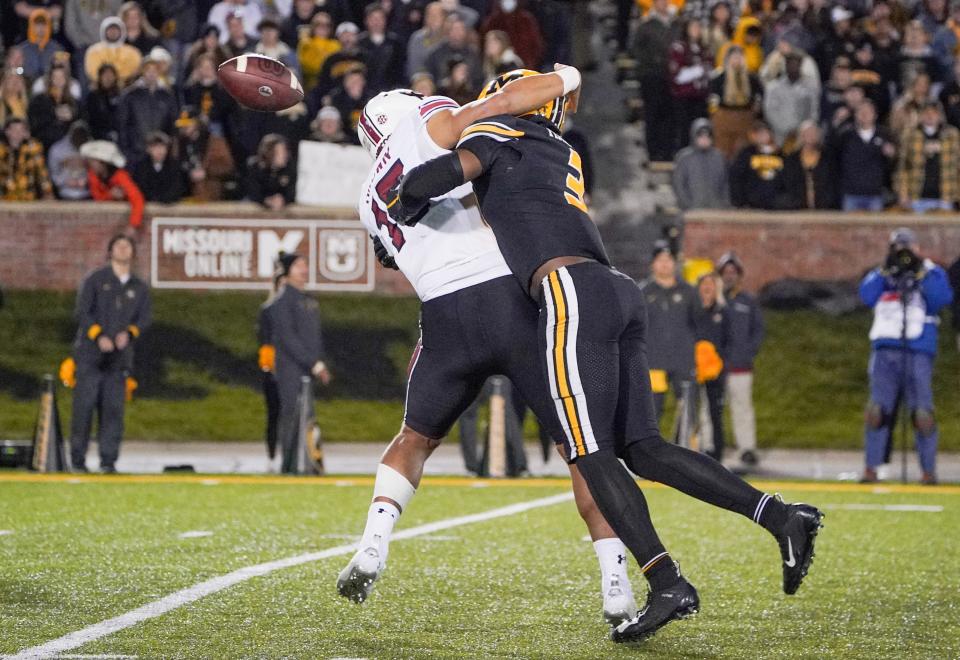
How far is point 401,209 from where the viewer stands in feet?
A: 17.6

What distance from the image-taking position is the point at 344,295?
60.7ft

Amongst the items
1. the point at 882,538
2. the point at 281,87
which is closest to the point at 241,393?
the point at 882,538

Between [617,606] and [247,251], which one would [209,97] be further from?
[617,606]

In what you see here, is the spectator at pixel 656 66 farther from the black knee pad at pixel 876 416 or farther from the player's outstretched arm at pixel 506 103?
the player's outstretched arm at pixel 506 103

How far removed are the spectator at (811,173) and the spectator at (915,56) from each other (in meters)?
1.58

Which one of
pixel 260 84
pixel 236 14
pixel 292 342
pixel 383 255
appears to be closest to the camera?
pixel 383 255

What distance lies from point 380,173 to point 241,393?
12.1m

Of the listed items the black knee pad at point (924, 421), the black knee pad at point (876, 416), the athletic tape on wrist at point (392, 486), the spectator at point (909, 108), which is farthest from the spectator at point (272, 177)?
the athletic tape on wrist at point (392, 486)

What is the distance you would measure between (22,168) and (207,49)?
2258mm

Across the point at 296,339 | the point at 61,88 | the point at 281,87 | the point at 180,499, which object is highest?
the point at 61,88

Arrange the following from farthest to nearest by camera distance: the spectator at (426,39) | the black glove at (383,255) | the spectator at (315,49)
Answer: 1. the spectator at (315,49)
2. the spectator at (426,39)
3. the black glove at (383,255)

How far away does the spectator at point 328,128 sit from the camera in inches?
688

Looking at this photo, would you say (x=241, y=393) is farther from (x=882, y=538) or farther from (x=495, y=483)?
(x=882, y=538)

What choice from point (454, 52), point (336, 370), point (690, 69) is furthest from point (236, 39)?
point (690, 69)
